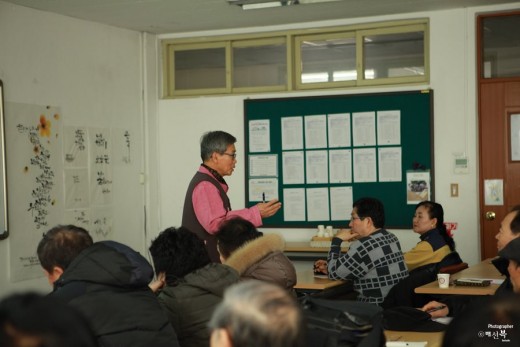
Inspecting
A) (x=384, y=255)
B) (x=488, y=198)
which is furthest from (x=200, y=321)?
(x=488, y=198)

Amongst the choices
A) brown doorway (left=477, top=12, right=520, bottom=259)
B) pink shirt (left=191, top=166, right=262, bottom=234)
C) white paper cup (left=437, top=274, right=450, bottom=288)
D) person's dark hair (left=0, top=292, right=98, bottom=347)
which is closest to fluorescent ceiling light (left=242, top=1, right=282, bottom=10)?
brown doorway (left=477, top=12, right=520, bottom=259)

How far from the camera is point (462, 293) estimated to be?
484 centimetres

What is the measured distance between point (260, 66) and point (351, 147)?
127cm

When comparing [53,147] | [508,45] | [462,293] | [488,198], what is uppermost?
[508,45]

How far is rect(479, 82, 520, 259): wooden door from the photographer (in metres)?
7.14

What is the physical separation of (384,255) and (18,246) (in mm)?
3034

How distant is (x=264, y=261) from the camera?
4211 mm

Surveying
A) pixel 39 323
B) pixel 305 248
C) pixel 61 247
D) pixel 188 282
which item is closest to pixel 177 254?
pixel 188 282

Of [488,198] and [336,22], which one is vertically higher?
[336,22]

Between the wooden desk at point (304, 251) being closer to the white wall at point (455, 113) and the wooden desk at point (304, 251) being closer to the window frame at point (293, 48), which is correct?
the white wall at point (455, 113)

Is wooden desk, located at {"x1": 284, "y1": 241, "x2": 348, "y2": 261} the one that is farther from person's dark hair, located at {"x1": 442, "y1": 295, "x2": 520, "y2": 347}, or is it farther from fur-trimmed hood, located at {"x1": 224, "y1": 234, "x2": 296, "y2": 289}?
person's dark hair, located at {"x1": 442, "y1": 295, "x2": 520, "y2": 347}

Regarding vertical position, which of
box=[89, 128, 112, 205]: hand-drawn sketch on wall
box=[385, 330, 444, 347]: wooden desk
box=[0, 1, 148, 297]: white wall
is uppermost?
box=[0, 1, 148, 297]: white wall

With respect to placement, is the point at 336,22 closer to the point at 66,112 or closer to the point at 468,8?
the point at 468,8

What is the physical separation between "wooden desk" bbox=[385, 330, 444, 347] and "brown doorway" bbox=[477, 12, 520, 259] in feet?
12.0
